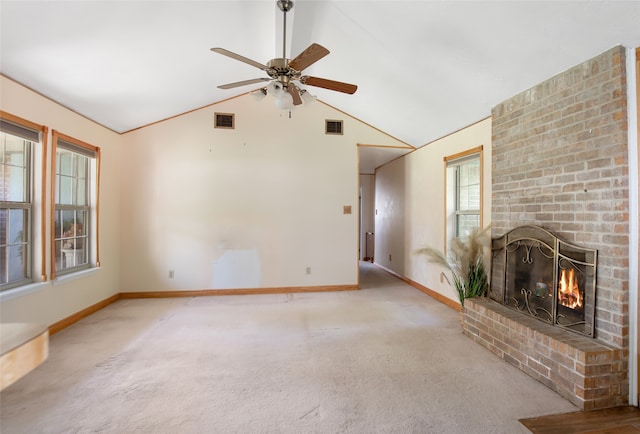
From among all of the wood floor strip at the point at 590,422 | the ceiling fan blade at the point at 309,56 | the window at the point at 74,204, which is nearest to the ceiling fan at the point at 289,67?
the ceiling fan blade at the point at 309,56

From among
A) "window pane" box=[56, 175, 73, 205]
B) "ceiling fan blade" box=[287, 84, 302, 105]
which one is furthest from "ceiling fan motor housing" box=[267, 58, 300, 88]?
"window pane" box=[56, 175, 73, 205]

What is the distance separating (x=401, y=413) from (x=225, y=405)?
3.90 feet

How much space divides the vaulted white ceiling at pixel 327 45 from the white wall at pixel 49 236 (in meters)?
0.17

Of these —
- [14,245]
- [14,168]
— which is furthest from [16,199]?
[14,245]

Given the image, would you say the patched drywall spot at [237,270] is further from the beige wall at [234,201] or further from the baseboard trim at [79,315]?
the baseboard trim at [79,315]

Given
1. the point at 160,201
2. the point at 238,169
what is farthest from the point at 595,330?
the point at 160,201

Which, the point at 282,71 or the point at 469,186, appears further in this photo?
the point at 469,186

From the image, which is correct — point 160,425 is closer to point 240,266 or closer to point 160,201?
point 240,266

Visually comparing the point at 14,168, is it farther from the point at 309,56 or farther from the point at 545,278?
the point at 545,278

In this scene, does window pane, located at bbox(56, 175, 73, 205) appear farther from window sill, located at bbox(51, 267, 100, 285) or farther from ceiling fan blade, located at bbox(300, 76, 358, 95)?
ceiling fan blade, located at bbox(300, 76, 358, 95)

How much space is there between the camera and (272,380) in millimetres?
2273

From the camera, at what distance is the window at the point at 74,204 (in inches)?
132

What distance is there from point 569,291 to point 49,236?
5.02 metres

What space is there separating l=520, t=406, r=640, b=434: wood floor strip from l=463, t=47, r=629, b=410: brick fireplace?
0.19 feet
